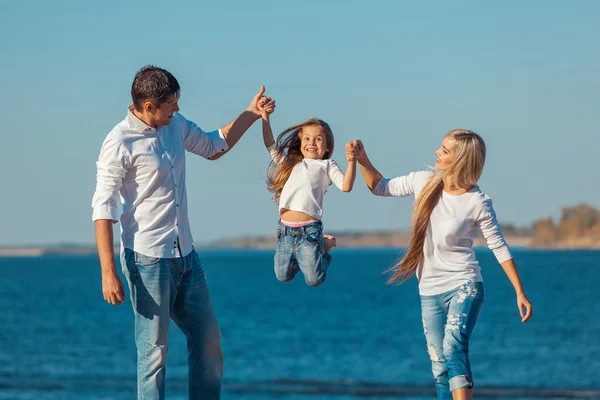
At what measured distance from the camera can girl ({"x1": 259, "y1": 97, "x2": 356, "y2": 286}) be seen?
616 cm

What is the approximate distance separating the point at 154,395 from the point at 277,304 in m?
65.1

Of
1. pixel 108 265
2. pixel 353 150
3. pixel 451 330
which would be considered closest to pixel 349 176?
pixel 353 150

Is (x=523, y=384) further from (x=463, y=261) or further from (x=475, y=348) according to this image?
(x=463, y=261)

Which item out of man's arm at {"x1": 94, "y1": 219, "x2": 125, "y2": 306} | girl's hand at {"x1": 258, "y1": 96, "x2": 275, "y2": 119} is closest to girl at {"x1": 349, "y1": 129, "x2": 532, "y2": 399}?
girl's hand at {"x1": 258, "y1": 96, "x2": 275, "y2": 119}

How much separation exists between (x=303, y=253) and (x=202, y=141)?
1028 millimetres

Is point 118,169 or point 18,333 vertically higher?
point 118,169

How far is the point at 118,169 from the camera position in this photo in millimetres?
5199

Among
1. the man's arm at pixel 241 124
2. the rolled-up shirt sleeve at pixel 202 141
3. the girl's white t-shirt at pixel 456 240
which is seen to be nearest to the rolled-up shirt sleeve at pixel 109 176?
the rolled-up shirt sleeve at pixel 202 141

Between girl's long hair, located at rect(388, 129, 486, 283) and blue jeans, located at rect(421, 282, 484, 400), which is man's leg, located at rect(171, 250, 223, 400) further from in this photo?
blue jeans, located at rect(421, 282, 484, 400)

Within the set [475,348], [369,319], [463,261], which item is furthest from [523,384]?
[369,319]

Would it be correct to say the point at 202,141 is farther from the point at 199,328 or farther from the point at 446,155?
the point at 446,155

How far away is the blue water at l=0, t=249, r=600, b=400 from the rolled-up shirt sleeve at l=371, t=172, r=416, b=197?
18767 millimetres

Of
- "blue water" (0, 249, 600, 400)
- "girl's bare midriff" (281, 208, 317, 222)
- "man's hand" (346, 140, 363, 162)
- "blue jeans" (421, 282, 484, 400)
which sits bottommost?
"blue water" (0, 249, 600, 400)

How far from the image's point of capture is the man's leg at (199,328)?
5.45 m
